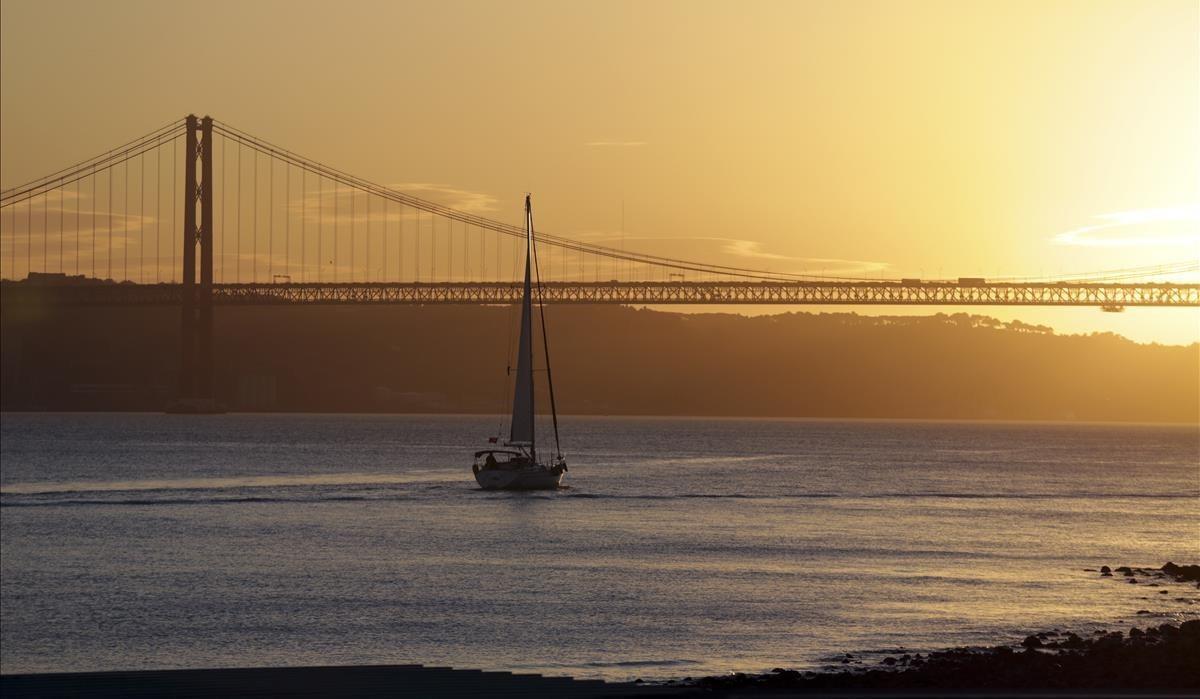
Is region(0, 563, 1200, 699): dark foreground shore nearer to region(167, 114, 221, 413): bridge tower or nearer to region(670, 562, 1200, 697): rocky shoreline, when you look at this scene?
region(670, 562, 1200, 697): rocky shoreline

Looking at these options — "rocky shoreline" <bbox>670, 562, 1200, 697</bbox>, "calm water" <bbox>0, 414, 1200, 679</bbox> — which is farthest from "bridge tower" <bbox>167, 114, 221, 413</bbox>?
"rocky shoreline" <bbox>670, 562, 1200, 697</bbox>

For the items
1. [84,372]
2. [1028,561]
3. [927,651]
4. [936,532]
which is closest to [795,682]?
[927,651]

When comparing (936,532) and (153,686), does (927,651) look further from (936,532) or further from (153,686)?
(936,532)

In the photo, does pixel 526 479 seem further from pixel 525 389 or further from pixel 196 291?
pixel 196 291

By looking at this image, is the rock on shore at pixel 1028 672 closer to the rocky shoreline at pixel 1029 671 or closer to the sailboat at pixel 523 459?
the rocky shoreline at pixel 1029 671

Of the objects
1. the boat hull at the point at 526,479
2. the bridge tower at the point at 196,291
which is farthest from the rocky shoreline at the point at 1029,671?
the bridge tower at the point at 196,291

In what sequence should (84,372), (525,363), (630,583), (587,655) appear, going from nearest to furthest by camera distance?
(587,655) < (630,583) < (525,363) < (84,372)
